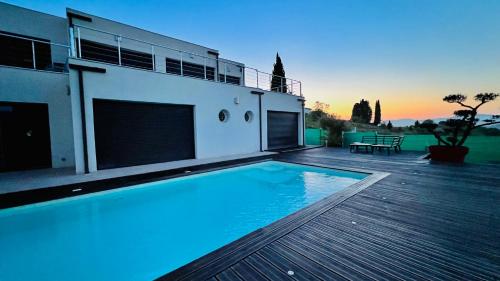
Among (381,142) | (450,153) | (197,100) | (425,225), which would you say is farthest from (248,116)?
(425,225)

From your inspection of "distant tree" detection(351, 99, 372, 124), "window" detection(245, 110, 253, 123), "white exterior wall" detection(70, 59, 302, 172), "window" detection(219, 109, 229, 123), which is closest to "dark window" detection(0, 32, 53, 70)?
"white exterior wall" detection(70, 59, 302, 172)

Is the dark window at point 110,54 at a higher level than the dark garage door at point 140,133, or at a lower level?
higher

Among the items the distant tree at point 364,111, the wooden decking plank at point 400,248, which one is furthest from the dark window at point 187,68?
the distant tree at point 364,111

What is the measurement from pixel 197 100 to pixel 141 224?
5.39 m

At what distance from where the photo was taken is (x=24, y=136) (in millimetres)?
6570

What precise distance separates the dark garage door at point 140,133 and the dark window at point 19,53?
402 centimetres

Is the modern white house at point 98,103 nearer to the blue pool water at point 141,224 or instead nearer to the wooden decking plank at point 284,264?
the blue pool water at point 141,224

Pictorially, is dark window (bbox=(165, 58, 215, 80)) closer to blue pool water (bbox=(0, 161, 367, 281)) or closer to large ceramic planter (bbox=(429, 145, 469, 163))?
blue pool water (bbox=(0, 161, 367, 281))

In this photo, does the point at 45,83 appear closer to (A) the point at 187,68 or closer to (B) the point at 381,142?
(A) the point at 187,68

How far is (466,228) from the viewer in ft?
8.38

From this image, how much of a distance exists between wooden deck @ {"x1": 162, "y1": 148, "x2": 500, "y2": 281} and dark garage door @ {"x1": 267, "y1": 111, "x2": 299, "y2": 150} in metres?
7.84

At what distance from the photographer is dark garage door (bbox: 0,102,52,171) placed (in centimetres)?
636

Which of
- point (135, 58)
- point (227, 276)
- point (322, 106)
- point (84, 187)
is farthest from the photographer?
point (322, 106)

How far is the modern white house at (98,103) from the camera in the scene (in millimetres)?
5914
